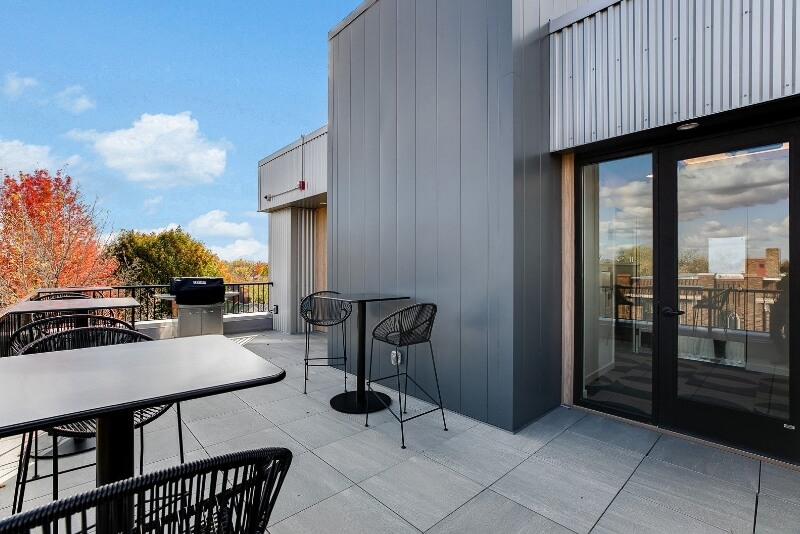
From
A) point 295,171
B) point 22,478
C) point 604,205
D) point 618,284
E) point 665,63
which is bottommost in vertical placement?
point 22,478

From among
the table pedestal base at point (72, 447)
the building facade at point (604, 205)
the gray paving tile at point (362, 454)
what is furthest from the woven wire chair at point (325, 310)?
the table pedestal base at point (72, 447)

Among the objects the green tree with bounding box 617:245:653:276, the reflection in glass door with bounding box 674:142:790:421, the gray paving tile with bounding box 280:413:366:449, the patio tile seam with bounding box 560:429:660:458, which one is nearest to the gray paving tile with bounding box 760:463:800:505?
the reflection in glass door with bounding box 674:142:790:421

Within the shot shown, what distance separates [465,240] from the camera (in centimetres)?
324

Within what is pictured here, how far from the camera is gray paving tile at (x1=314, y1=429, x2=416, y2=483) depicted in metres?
2.36

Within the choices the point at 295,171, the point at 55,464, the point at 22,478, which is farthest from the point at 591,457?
the point at 295,171

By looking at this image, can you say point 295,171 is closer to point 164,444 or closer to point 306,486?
point 164,444

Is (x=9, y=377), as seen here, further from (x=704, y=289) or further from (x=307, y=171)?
(x=307, y=171)

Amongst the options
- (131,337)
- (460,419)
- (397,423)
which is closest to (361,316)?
(397,423)

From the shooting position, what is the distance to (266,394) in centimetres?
370

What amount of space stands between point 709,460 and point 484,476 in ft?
4.94

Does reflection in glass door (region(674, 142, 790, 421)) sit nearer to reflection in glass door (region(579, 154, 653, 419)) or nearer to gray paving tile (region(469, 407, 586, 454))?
reflection in glass door (region(579, 154, 653, 419))

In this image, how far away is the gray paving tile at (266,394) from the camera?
3541 millimetres

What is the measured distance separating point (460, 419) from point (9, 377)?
277 cm

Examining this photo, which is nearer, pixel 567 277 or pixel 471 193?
pixel 471 193
